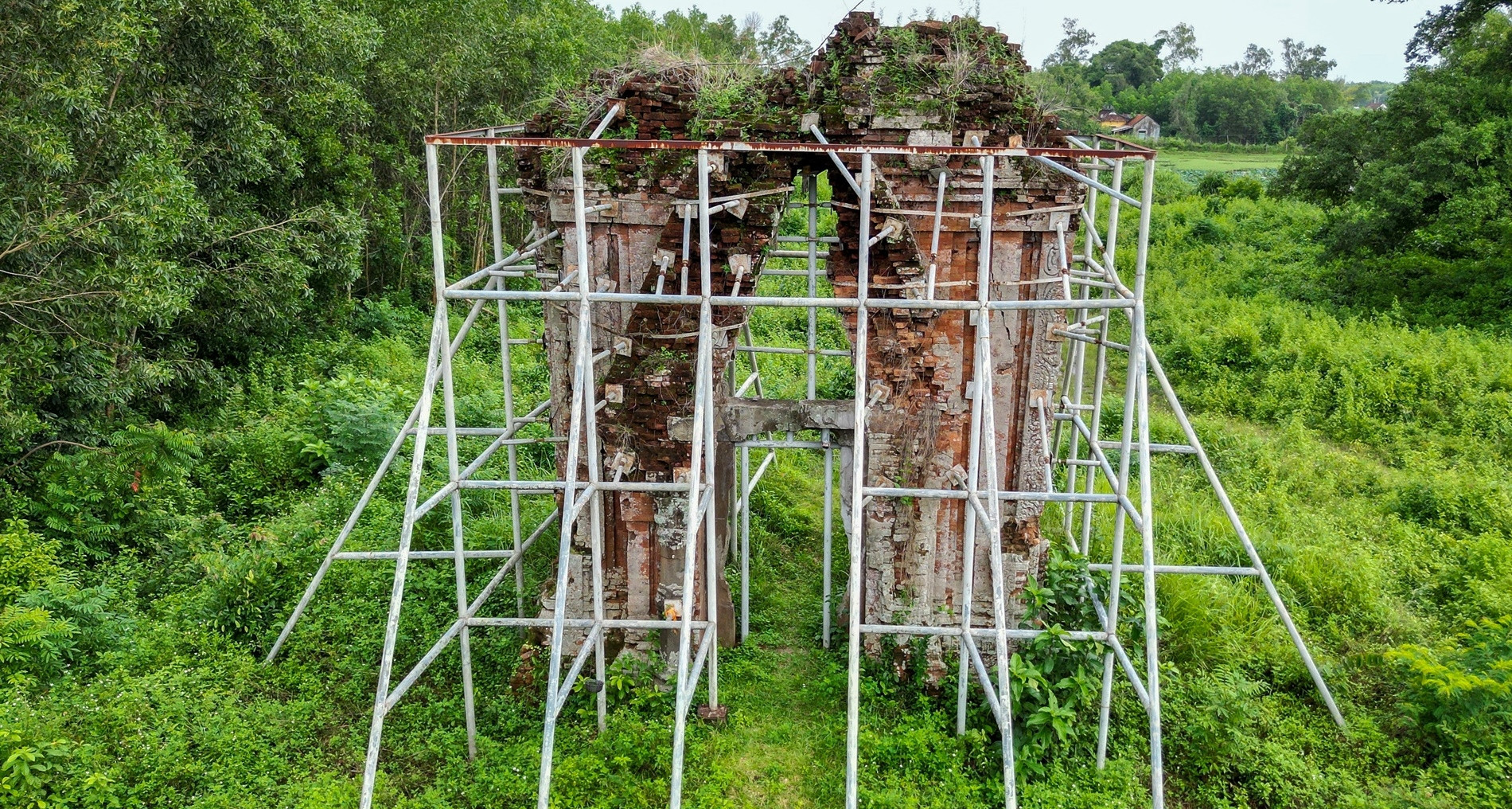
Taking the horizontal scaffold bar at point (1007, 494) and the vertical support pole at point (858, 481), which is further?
the horizontal scaffold bar at point (1007, 494)

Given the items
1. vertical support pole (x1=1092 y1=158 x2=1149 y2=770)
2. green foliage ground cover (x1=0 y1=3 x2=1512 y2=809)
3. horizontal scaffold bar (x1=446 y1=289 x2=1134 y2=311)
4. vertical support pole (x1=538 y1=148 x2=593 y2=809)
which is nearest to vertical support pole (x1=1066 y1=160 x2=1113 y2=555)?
vertical support pole (x1=1092 y1=158 x2=1149 y2=770)

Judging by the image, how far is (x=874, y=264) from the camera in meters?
8.08

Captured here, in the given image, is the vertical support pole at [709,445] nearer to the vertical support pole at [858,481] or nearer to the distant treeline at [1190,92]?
the vertical support pole at [858,481]

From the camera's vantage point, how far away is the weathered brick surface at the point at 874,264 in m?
7.82

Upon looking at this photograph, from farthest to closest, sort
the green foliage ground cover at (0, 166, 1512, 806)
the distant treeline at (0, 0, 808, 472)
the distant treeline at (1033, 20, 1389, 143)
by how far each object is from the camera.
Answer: the distant treeline at (1033, 20, 1389, 143), the distant treeline at (0, 0, 808, 472), the green foliage ground cover at (0, 166, 1512, 806)

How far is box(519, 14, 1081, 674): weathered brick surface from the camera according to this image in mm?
7824

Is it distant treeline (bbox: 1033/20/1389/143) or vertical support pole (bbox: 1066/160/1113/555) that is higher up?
distant treeline (bbox: 1033/20/1389/143)

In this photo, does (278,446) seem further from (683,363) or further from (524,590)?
(683,363)

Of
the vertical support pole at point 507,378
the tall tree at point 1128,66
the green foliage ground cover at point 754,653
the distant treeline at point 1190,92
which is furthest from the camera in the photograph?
the tall tree at point 1128,66

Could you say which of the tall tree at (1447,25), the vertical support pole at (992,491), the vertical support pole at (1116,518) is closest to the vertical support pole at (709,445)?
the vertical support pole at (992,491)

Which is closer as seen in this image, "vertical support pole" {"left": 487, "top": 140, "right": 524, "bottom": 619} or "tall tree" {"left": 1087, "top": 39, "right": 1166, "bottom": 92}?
"vertical support pole" {"left": 487, "top": 140, "right": 524, "bottom": 619}

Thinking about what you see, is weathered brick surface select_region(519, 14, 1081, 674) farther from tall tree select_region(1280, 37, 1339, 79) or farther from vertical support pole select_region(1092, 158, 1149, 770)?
tall tree select_region(1280, 37, 1339, 79)

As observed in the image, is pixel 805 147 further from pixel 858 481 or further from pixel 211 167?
pixel 211 167

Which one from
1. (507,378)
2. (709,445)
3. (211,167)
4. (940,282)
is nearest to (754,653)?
(709,445)
